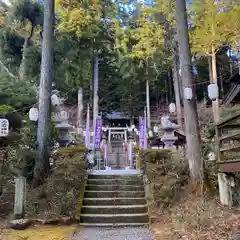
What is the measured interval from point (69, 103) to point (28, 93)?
14.0 metres

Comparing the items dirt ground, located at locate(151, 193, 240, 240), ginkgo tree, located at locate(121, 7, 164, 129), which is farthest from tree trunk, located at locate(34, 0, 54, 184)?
ginkgo tree, located at locate(121, 7, 164, 129)

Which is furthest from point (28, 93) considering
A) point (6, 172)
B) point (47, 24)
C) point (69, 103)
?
point (69, 103)

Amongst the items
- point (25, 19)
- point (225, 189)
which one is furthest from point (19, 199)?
point (25, 19)

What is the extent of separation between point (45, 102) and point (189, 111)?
3728 mm

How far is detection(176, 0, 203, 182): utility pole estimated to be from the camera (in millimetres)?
6824

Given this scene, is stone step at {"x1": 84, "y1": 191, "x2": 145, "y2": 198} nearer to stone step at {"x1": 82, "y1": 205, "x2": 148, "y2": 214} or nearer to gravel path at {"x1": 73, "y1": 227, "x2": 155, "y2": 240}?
stone step at {"x1": 82, "y1": 205, "x2": 148, "y2": 214}

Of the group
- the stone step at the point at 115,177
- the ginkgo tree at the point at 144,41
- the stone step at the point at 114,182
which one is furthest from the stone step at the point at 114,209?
the ginkgo tree at the point at 144,41

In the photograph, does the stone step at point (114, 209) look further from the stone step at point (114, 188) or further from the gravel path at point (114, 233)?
the stone step at point (114, 188)

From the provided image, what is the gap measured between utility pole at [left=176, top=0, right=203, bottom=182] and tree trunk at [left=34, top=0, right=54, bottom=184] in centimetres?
350

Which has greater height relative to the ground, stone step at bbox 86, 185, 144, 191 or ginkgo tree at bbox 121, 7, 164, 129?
ginkgo tree at bbox 121, 7, 164, 129

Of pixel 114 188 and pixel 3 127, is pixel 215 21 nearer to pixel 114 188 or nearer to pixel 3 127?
pixel 114 188

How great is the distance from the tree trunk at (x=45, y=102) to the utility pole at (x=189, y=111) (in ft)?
11.5

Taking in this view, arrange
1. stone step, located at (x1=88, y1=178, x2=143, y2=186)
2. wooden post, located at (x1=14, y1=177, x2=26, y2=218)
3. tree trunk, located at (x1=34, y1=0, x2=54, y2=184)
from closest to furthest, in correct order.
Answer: wooden post, located at (x1=14, y1=177, x2=26, y2=218)
tree trunk, located at (x1=34, y1=0, x2=54, y2=184)
stone step, located at (x1=88, y1=178, x2=143, y2=186)

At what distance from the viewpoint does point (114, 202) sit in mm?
6895
